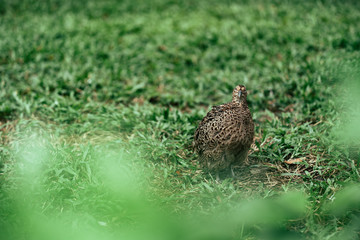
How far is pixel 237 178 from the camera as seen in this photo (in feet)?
11.4

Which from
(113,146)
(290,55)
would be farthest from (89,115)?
(290,55)

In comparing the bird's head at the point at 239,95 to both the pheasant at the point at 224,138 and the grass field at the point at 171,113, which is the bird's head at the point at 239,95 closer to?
the pheasant at the point at 224,138

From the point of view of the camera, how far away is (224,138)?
3.21 m

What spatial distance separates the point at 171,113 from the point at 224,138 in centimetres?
154

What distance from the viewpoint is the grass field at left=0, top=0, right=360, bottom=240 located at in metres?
1.26

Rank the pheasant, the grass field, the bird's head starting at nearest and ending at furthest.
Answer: the grass field < the pheasant < the bird's head

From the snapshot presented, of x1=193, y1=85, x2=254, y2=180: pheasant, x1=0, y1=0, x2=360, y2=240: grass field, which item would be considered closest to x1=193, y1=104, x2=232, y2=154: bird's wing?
x1=193, y1=85, x2=254, y2=180: pheasant

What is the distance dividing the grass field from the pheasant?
22cm

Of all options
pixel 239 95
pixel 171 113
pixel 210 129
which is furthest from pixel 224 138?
pixel 171 113

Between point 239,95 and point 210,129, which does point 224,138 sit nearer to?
point 210,129

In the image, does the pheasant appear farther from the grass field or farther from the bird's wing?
the grass field

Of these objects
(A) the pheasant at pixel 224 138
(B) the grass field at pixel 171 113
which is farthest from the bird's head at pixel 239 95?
(B) the grass field at pixel 171 113

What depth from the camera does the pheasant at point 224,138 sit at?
10.6 feet

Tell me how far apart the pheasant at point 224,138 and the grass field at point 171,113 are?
0.72 ft
